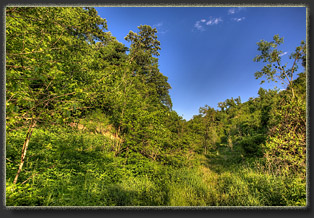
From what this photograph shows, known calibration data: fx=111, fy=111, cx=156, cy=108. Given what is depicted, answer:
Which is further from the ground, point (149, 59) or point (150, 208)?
point (149, 59)

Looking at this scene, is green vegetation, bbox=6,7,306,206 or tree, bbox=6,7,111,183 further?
green vegetation, bbox=6,7,306,206

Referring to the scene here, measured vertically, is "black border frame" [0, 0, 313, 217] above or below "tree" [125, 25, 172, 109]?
below

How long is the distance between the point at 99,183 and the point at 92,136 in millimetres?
3519

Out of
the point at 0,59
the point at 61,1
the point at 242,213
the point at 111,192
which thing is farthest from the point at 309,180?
the point at 0,59

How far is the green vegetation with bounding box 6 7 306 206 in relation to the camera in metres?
1.96

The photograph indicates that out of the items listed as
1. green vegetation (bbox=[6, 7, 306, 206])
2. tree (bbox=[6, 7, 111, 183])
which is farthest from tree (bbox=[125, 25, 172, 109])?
tree (bbox=[6, 7, 111, 183])

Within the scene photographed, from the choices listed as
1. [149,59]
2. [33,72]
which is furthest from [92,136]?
[149,59]

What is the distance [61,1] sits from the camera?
80.3 inches

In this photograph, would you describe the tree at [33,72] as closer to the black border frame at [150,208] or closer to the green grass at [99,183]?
the black border frame at [150,208]

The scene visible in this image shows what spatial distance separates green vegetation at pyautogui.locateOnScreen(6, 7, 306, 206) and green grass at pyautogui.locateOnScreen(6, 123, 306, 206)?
35 mm

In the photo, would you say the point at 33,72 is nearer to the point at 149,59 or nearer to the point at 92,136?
the point at 92,136

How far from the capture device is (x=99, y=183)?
417 cm

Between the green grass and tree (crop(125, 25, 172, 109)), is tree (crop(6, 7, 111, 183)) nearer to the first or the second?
the green grass

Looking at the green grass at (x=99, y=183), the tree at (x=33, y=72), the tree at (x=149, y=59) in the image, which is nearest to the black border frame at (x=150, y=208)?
the tree at (x=33, y=72)
